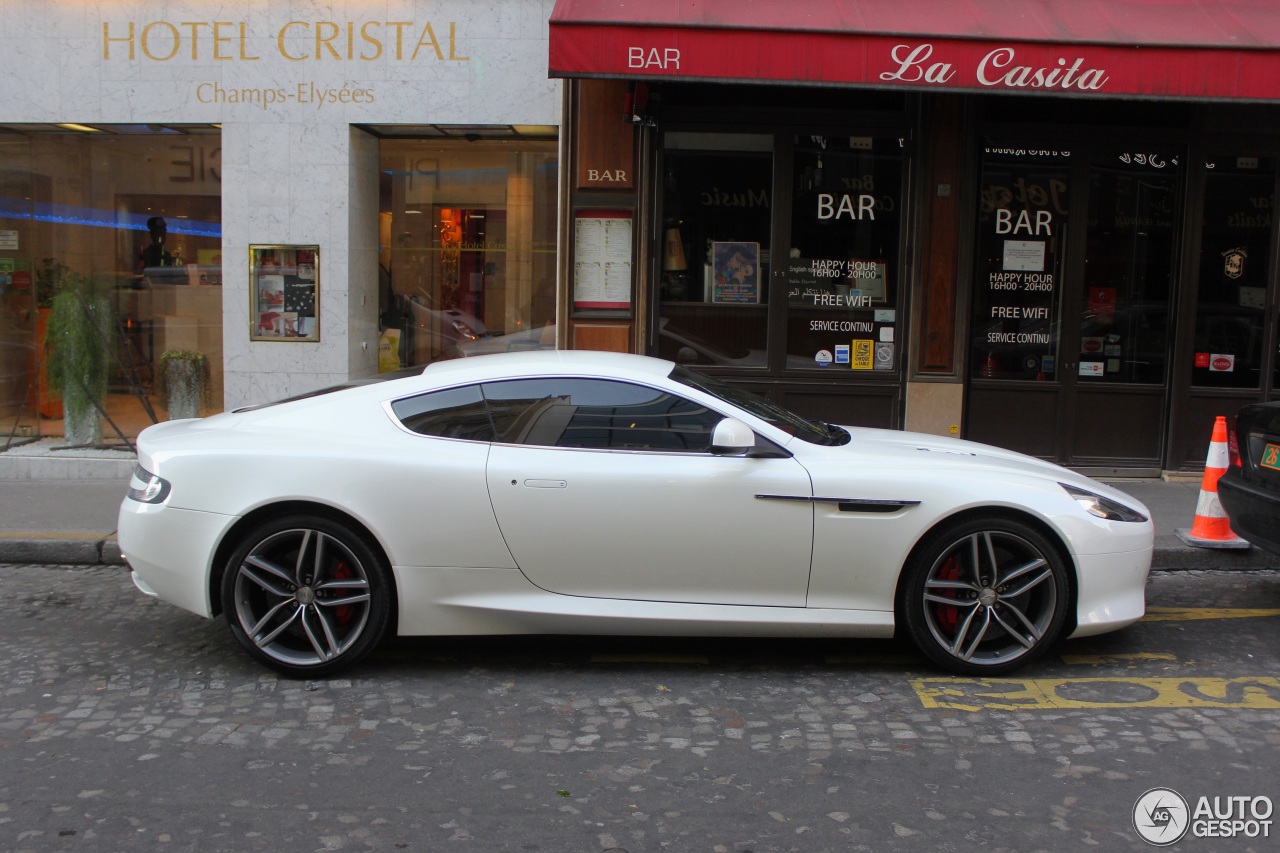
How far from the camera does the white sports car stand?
4914mm

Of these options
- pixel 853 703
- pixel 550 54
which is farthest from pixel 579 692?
pixel 550 54

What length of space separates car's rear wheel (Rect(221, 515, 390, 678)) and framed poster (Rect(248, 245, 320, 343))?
5202 mm

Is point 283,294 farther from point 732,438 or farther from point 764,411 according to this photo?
point 732,438

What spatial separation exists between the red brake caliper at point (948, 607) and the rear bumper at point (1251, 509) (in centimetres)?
204

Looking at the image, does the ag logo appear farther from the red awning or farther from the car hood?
the red awning

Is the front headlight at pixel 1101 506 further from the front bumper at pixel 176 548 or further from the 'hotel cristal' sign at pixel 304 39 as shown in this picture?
the 'hotel cristal' sign at pixel 304 39

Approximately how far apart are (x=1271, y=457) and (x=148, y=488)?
18.4ft

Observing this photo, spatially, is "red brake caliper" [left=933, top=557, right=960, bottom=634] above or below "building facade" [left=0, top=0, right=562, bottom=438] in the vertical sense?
below

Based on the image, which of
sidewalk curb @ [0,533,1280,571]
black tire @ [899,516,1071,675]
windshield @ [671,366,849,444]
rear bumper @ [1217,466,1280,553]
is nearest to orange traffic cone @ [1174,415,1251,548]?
sidewalk curb @ [0,533,1280,571]

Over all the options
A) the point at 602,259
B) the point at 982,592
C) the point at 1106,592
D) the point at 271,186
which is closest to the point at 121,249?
the point at 271,186

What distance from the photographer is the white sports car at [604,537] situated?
4914 millimetres

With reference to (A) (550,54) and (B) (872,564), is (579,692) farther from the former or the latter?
(A) (550,54)

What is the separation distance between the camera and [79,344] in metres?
9.72

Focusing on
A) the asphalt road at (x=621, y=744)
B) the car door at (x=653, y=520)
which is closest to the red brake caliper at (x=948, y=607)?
the asphalt road at (x=621, y=744)
